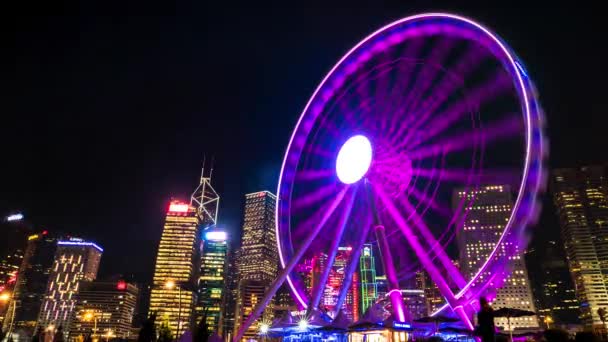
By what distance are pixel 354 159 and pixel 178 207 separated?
506ft

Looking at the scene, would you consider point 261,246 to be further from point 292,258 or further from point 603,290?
point 292,258

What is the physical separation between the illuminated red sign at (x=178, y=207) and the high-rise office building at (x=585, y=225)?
125 meters

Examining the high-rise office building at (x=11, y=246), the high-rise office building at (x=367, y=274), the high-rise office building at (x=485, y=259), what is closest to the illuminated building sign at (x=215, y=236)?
the high-rise office building at (x=11, y=246)

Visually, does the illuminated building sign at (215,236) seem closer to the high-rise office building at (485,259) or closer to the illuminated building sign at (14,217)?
the illuminated building sign at (14,217)

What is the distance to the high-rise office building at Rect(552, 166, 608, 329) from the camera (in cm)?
11644

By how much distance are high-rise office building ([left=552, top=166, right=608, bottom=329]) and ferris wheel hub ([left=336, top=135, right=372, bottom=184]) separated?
107610 mm

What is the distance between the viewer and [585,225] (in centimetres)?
12988

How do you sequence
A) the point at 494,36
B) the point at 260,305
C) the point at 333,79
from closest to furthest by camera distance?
the point at 494,36, the point at 260,305, the point at 333,79

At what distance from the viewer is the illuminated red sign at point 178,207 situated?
172 metres

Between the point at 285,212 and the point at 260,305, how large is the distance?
6.87m

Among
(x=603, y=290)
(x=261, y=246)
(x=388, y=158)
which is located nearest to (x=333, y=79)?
(x=388, y=158)

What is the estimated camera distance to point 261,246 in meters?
189

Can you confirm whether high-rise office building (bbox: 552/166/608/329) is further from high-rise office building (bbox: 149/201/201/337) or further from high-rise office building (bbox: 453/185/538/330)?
high-rise office building (bbox: 149/201/201/337)

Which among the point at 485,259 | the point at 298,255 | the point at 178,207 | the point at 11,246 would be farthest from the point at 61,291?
the point at 298,255
